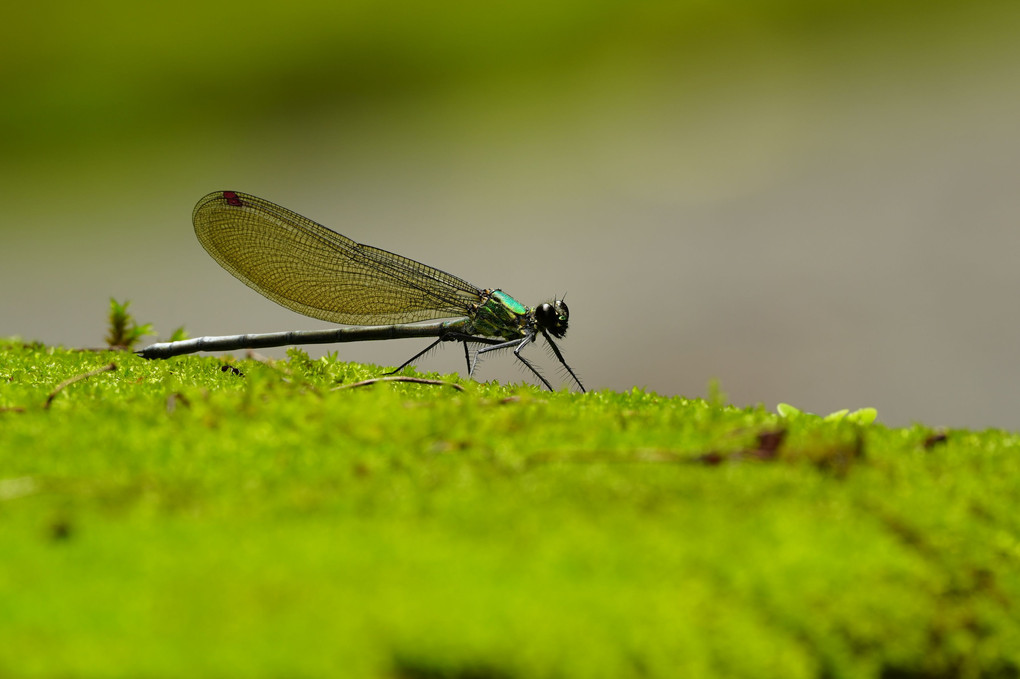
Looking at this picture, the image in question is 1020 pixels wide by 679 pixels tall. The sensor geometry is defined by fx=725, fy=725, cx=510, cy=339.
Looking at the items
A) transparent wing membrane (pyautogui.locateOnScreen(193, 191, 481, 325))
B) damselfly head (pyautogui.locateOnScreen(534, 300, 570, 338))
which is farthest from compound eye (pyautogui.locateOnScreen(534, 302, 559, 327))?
transparent wing membrane (pyautogui.locateOnScreen(193, 191, 481, 325))

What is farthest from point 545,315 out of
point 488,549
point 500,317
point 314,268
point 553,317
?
point 488,549

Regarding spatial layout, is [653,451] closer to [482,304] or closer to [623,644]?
[623,644]

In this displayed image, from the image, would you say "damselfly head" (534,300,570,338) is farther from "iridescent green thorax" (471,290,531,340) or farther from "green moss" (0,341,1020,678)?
"green moss" (0,341,1020,678)

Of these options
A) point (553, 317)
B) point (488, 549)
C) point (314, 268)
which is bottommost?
point (488, 549)

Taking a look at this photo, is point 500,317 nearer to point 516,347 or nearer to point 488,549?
Answer: point 516,347

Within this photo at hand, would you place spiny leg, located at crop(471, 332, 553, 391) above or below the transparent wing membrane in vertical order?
below

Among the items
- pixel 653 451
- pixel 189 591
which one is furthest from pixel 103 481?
pixel 653 451
